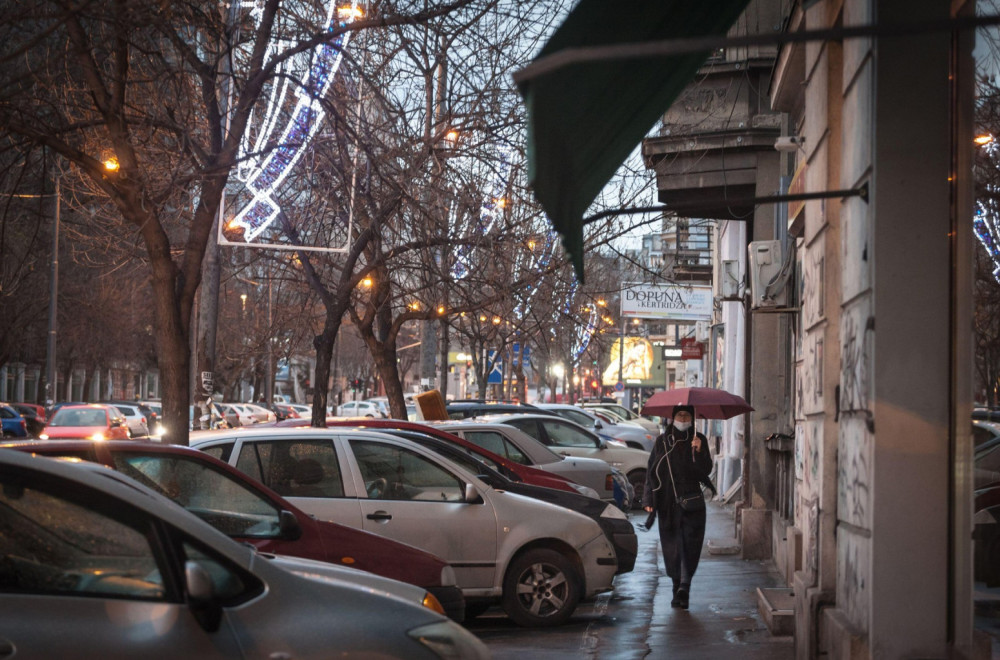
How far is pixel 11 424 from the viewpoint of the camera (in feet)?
129

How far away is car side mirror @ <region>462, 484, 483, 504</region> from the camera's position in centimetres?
959

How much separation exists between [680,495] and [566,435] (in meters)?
10.2

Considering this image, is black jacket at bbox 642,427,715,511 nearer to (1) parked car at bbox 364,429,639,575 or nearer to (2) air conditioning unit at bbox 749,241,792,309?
(1) parked car at bbox 364,429,639,575

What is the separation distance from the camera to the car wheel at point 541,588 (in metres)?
9.98

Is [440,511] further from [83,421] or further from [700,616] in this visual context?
[83,421]

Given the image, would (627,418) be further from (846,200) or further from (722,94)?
(846,200)

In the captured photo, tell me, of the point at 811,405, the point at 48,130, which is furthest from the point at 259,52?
the point at 811,405

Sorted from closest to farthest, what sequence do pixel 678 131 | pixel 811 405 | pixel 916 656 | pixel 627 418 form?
pixel 916 656
pixel 811 405
pixel 678 131
pixel 627 418

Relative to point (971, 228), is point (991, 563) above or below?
below

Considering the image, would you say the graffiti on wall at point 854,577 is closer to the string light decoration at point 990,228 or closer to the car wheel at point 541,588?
the string light decoration at point 990,228

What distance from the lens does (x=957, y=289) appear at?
558cm

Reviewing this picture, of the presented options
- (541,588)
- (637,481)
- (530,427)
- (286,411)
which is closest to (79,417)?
(530,427)

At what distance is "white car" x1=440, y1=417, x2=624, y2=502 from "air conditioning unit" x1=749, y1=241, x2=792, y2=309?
4.07 metres

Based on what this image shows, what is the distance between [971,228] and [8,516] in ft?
14.5
